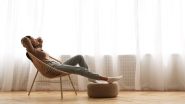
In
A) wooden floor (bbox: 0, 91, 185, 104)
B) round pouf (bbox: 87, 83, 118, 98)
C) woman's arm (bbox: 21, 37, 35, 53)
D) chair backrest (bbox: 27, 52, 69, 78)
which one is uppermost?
woman's arm (bbox: 21, 37, 35, 53)

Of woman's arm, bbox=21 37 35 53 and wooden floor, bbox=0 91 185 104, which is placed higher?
woman's arm, bbox=21 37 35 53

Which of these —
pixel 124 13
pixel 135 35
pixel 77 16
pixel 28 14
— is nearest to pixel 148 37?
pixel 135 35

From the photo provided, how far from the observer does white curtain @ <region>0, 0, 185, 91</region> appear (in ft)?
16.2

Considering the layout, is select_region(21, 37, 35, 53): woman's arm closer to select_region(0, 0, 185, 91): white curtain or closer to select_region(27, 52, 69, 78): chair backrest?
select_region(27, 52, 69, 78): chair backrest

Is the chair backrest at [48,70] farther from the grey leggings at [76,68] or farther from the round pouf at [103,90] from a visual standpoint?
the round pouf at [103,90]

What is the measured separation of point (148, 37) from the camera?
5.02 meters

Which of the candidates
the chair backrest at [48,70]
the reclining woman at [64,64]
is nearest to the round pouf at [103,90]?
the reclining woman at [64,64]

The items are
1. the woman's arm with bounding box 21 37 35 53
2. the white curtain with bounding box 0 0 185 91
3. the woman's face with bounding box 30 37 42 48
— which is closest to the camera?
the woman's arm with bounding box 21 37 35 53

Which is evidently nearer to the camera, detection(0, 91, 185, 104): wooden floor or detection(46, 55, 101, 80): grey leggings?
detection(0, 91, 185, 104): wooden floor

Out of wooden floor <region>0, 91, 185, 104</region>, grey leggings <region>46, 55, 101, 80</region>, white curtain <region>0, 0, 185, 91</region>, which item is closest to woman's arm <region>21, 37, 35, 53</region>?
grey leggings <region>46, 55, 101, 80</region>

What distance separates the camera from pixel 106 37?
5.14m

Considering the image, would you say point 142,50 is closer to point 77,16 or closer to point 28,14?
point 77,16

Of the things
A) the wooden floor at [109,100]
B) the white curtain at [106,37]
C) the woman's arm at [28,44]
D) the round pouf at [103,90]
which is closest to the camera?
the wooden floor at [109,100]

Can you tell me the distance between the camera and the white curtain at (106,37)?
4926 millimetres
